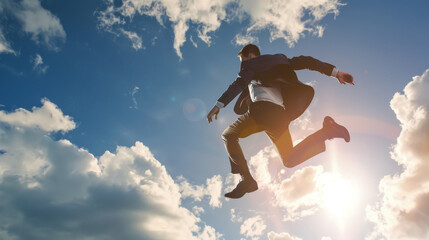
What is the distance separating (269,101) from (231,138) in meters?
1.06

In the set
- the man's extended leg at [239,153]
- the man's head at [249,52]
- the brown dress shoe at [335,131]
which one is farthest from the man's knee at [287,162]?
the man's head at [249,52]

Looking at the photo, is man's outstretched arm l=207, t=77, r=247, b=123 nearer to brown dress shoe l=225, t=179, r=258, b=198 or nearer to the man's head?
the man's head

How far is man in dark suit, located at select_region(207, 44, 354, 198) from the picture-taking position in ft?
12.3

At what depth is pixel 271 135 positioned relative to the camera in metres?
4.09

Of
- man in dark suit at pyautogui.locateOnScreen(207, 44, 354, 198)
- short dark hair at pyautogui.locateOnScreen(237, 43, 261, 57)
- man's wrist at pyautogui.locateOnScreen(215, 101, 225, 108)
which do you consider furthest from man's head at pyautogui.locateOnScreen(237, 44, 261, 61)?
man's wrist at pyautogui.locateOnScreen(215, 101, 225, 108)

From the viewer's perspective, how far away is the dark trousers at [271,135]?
3656 mm

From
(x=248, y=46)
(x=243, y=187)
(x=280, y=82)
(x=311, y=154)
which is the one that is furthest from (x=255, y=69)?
(x=243, y=187)

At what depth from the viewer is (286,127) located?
3.99 meters

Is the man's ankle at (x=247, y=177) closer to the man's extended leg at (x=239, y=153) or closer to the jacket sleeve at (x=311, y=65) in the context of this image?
the man's extended leg at (x=239, y=153)

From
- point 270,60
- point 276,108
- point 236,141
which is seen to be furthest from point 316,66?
point 236,141

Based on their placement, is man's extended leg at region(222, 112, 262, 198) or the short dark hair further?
the short dark hair

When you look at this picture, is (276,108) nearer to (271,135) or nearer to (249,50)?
(271,135)

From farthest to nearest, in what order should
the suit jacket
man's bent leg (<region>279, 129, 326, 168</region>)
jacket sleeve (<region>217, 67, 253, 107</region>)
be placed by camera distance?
jacket sleeve (<region>217, 67, 253, 107</region>), the suit jacket, man's bent leg (<region>279, 129, 326, 168</region>)

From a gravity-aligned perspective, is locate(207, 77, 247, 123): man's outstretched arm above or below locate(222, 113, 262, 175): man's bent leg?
above
